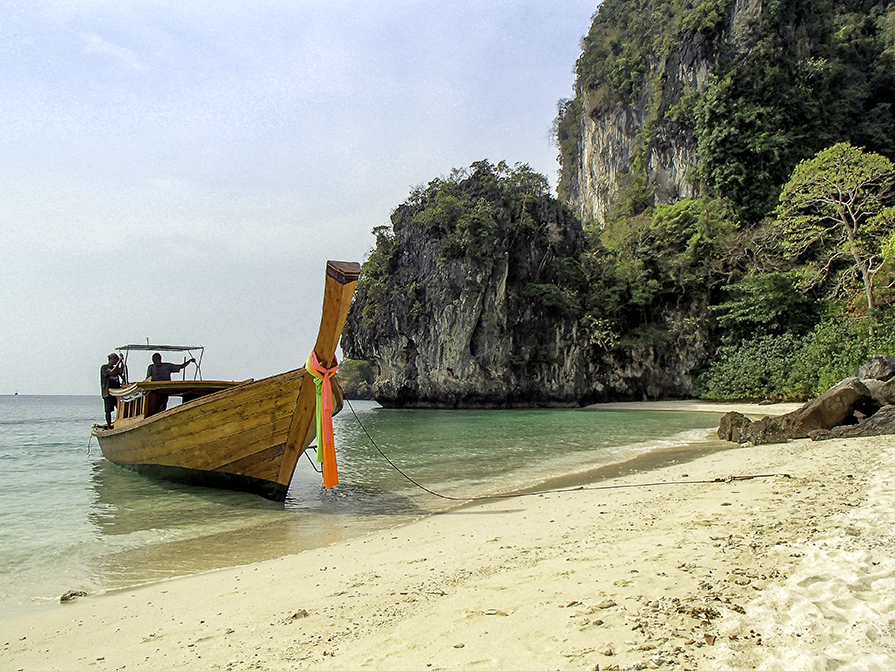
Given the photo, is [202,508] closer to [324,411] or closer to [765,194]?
[324,411]

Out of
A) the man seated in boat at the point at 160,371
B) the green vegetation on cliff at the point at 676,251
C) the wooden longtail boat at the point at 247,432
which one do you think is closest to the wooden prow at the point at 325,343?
the wooden longtail boat at the point at 247,432

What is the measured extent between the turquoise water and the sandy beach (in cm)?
64

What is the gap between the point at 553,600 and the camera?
2564mm

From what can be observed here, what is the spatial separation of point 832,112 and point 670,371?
15934 mm

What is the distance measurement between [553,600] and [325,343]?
149 inches

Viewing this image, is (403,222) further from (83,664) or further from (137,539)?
(83,664)

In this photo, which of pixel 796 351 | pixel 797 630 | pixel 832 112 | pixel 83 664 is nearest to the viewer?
pixel 797 630

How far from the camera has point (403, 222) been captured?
1273 inches

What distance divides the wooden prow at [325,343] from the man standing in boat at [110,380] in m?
5.73

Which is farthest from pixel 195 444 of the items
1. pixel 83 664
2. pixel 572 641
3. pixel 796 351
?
pixel 796 351

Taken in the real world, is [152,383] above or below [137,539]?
above

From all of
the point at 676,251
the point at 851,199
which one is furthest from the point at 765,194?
the point at 851,199

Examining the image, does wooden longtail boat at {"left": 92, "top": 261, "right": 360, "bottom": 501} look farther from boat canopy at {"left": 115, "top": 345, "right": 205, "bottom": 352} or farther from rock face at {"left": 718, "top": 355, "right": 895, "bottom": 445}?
rock face at {"left": 718, "top": 355, "right": 895, "bottom": 445}

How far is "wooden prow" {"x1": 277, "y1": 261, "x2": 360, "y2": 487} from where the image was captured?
4.83m
